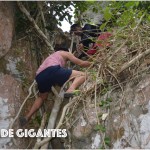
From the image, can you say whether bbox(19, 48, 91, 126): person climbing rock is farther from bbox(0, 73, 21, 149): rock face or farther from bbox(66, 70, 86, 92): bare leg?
bbox(0, 73, 21, 149): rock face

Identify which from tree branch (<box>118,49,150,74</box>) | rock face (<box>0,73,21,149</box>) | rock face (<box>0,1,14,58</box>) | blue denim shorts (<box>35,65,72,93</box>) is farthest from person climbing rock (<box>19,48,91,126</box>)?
rock face (<box>0,1,14,58</box>)

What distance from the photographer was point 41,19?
21.3ft

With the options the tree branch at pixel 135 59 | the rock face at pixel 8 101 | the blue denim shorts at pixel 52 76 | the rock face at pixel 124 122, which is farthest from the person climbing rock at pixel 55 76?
the tree branch at pixel 135 59

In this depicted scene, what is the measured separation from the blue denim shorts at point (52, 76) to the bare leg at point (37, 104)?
0.59 ft

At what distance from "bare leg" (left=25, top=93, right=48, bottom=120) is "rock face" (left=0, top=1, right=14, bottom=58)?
34.7 inches

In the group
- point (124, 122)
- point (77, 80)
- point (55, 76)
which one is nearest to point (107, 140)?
point (124, 122)

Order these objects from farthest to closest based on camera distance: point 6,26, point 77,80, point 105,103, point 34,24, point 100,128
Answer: point 34,24, point 6,26, point 77,80, point 105,103, point 100,128

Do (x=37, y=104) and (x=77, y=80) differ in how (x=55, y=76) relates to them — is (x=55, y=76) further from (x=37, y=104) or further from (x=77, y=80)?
(x=37, y=104)

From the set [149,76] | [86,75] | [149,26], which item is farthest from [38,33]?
[149,76]

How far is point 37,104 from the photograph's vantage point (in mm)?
5051

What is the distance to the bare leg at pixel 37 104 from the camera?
4.95 metres

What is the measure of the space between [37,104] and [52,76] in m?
0.47

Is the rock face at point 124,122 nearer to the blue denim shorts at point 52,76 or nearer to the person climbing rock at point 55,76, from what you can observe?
the person climbing rock at point 55,76

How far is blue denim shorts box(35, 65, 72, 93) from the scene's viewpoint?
4.91 meters
